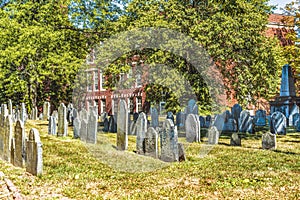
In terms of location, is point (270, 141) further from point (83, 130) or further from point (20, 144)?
point (20, 144)

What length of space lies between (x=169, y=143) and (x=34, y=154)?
3098 millimetres

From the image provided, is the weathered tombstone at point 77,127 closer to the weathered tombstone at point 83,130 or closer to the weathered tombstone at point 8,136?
the weathered tombstone at point 83,130

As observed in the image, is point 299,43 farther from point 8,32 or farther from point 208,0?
point 8,32

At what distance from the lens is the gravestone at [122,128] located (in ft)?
38.6

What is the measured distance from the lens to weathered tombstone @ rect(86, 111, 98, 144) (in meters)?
13.0

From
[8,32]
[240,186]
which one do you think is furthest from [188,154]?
[8,32]

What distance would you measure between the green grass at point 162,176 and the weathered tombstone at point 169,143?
0.91ft

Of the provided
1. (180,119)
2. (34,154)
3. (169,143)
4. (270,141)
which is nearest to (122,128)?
(169,143)

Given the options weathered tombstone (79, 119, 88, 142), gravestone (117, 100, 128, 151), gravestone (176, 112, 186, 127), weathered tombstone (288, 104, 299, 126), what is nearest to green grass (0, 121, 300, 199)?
gravestone (117, 100, 128, 151)

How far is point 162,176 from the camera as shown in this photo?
7.43m

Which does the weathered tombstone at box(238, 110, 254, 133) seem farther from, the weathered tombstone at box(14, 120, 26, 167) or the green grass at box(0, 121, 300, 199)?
the weathered tombstone at box(14, 120, 26, 167)

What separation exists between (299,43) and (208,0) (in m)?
19.2

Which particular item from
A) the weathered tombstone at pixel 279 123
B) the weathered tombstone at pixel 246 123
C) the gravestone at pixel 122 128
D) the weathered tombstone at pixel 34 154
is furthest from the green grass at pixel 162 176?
the weathered tombstone at pixel 246 123

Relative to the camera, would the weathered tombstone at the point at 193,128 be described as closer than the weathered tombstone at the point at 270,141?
No
